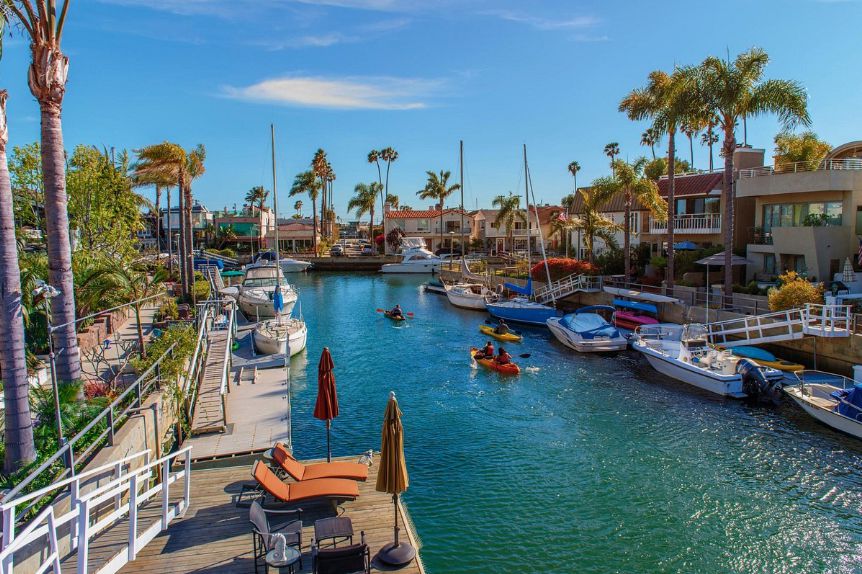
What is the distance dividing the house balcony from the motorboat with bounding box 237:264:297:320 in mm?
27821

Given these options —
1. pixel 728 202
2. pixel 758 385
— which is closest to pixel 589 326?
pixel 728 202

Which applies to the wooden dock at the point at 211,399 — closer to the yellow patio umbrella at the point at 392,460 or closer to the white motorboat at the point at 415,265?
the yellow patio umbrella at the point at 392,460

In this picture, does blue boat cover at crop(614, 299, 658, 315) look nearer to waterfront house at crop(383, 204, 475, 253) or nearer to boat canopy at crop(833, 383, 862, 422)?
boat canopy at crop(833, 383, 862, 422)

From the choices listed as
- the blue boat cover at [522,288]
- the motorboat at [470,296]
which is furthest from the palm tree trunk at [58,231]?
the motorboat at [470,296]

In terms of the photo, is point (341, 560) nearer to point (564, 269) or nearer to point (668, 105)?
point (668, 105)

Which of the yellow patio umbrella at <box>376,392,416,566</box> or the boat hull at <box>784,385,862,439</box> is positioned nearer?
the yellow patio umbrella at <box>376,392,416,566</box>

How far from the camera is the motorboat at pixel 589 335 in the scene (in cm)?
3189

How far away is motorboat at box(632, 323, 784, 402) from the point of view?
2306 cm

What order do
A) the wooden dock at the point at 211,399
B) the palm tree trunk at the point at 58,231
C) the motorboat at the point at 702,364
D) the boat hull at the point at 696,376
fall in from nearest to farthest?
the palm tree trunk at the point at 58,231 < the wooden dock at the point at 211,399 < the motorboat at the point at 702,364 < the boat hull at the point at 696,376

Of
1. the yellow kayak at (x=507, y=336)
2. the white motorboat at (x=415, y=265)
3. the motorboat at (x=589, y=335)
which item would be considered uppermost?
the white motorboat at (x=415, y=265)

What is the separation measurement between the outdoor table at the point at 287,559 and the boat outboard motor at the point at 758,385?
783 inches

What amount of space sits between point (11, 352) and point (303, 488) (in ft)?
18.3

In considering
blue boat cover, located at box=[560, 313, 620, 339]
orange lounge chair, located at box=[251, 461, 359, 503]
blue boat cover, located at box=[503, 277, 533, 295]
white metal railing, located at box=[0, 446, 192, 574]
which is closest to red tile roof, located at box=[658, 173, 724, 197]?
blue boat cover, located at box=[503, 277, 533, 295]

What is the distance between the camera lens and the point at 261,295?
39.5 metres
